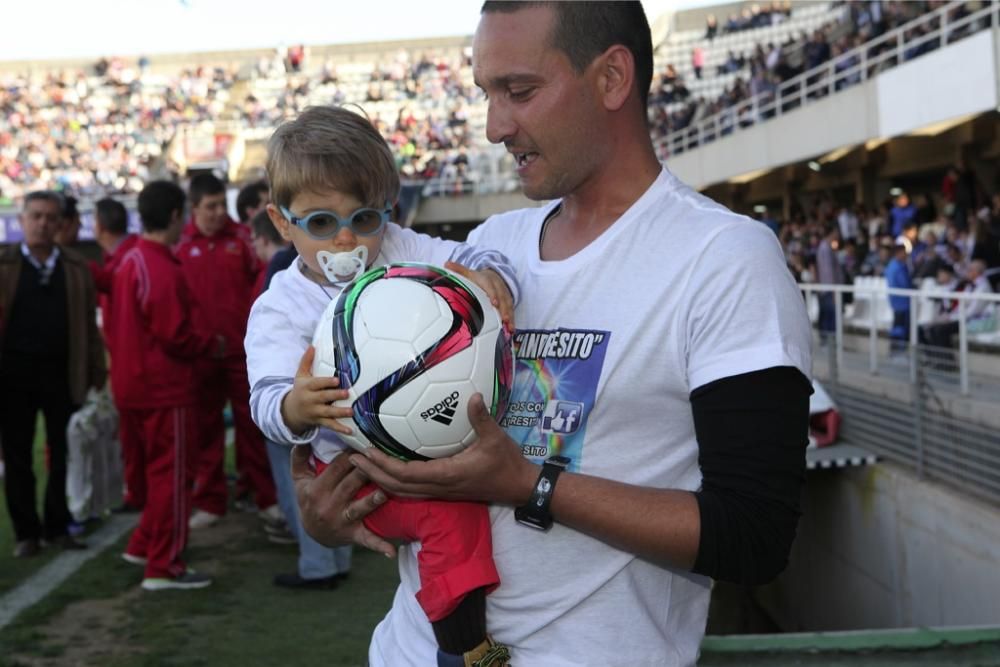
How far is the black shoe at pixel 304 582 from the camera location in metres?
6.11

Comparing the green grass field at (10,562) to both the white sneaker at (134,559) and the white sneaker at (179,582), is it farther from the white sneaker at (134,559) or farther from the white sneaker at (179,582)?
the white sneaker at (179,582)

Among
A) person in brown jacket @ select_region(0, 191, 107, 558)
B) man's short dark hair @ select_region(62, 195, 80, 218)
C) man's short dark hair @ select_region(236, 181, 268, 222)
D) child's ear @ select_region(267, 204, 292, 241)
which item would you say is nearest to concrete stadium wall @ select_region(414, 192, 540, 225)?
man's short dark hair @ select_region(236, 181, 268, 222)

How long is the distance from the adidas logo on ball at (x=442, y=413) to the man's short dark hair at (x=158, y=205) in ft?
15.2

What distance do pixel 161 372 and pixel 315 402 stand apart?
4379 mm

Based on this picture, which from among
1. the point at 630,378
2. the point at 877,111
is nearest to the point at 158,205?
the point at 630,378

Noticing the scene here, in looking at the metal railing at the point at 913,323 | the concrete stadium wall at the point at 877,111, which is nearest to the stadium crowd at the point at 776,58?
the concrete stadium wall at the point at 877,111

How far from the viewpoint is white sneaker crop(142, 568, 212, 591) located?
19.9 ft

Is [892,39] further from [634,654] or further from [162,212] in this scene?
[634,654]

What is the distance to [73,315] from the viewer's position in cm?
683

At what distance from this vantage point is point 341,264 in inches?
89.9

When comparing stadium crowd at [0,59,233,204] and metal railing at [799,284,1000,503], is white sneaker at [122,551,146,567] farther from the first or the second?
stadium crowd at [0,59,233,204]

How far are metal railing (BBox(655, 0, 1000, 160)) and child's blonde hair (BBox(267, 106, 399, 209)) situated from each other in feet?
41.1

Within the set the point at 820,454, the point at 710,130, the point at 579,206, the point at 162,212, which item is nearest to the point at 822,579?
the point at 820,454

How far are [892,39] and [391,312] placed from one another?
1802 centimetres
